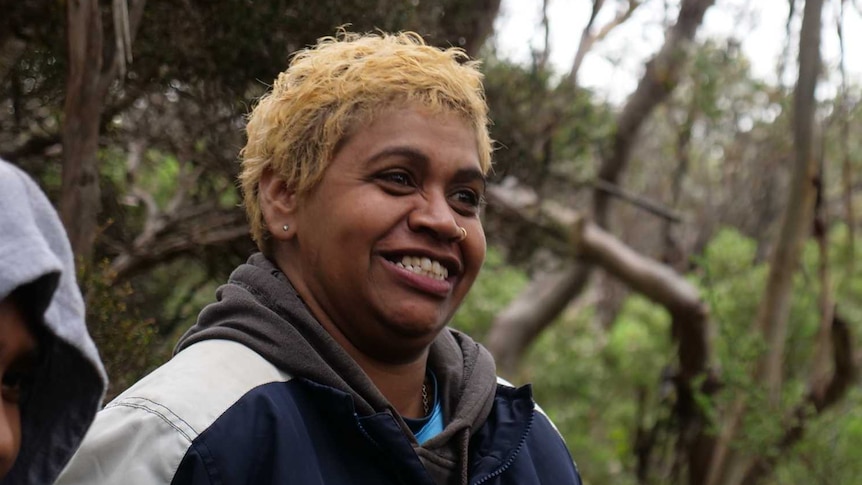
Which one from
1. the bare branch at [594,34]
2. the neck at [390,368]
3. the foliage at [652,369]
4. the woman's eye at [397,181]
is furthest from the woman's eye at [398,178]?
the bare branch at [594,34]

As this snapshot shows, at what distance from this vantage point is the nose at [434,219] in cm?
203

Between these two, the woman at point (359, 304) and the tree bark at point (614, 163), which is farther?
the tree bark at point (614, 163)

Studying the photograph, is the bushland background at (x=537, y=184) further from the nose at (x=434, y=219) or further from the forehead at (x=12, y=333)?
the forehead at (x=12, y=333)

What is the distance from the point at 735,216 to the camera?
1341 centimetres

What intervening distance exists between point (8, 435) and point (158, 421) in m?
0.55

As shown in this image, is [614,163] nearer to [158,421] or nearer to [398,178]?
[398,178]

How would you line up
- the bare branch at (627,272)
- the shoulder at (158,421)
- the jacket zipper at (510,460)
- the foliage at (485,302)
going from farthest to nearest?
1. the foliage at (485,302)
2. the bare branch at (627,272)
3. the jacket zipper at (510,460)
4. the shoulder at (158,421)

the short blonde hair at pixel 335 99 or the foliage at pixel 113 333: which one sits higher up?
the short blonde hair at pixel 335 99

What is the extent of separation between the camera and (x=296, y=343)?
191cm

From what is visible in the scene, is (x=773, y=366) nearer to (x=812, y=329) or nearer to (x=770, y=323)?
(x=770, y=323)

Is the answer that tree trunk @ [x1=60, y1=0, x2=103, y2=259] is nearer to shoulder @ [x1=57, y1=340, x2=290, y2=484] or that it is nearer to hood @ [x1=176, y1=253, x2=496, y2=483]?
hood @ [x1=176, y1=253, x2=496, y2=483]

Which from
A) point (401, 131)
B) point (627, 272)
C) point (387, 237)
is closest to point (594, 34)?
point (627, 272)

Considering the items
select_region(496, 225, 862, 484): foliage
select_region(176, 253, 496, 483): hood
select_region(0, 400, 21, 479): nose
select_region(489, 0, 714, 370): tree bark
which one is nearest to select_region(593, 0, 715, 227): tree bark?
select_region(489, 0, 714, 370): tree bark

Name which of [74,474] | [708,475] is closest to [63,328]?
[74,474]
